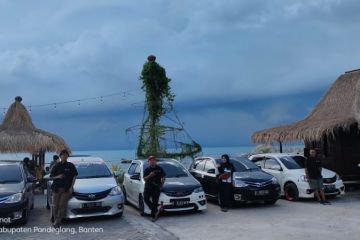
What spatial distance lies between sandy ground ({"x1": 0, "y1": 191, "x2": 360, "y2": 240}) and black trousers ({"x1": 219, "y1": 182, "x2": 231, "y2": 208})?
Answer: 25 cm

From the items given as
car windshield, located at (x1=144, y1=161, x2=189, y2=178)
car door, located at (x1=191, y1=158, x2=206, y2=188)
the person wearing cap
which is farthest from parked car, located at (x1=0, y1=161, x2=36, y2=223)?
car door, located at (x1=191, y1=158, x2=206, y2=188)

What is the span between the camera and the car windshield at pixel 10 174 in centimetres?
1228

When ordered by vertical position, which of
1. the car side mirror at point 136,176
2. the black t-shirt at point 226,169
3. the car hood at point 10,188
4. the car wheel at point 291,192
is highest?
the black t-shirt at point 226,169

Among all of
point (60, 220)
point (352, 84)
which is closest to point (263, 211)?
point (60, 220)

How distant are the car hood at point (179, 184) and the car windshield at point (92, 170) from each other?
173 centimetres

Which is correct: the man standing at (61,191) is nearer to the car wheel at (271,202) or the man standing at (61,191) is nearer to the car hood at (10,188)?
the car hood at (10,188)

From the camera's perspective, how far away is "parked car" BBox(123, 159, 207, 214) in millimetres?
12766

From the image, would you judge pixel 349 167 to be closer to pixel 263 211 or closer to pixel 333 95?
pixel 333 95

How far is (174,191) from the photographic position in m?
12.8

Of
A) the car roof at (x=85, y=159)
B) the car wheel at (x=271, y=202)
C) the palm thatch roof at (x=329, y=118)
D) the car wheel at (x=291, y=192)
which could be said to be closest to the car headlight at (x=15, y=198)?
the car roof at (x=85, y=159)

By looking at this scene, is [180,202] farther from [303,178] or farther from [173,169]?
[303,178]

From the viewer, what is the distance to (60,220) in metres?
11.5

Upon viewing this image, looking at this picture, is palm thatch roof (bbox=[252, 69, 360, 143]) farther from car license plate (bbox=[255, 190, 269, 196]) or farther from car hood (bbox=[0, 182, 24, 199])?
car hood (bbox=[0, 182, 24, 199])

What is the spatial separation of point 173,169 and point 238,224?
3.58 metres
